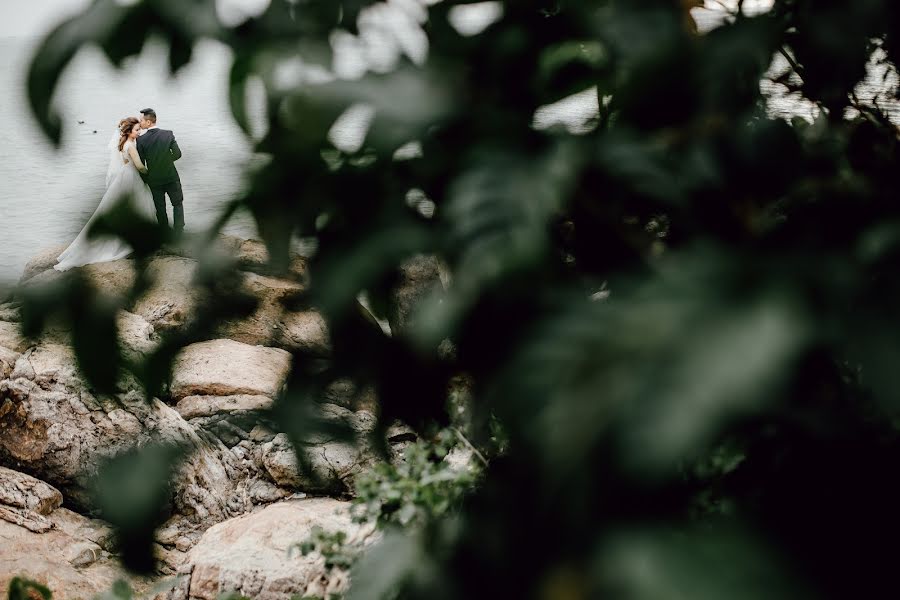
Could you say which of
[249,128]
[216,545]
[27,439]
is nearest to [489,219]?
[249,128]

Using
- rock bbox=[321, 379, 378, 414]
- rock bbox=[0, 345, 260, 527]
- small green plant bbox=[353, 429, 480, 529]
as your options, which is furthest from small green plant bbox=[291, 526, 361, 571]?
rock bbox=[0, 345, 260, 527]

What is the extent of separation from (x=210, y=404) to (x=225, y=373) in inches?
10.4

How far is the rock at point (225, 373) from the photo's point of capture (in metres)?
5.39

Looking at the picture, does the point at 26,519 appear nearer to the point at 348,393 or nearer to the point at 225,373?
the point at 225,373

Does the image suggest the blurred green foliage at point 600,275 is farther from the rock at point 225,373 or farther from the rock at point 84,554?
the rock at point 225,373

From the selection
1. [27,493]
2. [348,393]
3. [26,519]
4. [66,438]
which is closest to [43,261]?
[66,438]

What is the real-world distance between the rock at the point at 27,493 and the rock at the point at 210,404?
860 millimetres

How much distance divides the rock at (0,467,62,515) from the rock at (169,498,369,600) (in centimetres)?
128

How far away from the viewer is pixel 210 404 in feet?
17.4

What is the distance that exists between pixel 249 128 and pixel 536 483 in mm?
443

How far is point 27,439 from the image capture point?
4719mm

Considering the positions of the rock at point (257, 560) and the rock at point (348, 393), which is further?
the rock at point (257, 560)

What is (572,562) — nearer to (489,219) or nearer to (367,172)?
A: (489,219)

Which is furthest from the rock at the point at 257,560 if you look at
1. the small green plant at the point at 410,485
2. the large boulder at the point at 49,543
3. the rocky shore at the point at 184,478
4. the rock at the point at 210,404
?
the rock at the point at 210,404
